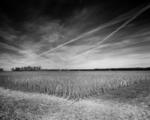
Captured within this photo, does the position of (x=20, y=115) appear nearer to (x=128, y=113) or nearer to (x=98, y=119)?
(x=98, y=119)

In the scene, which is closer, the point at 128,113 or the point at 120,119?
the point at 120,119

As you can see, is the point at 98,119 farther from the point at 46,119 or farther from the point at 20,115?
the point at 20,115

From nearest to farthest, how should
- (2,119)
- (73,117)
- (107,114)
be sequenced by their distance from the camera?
(2,119), (73,117), (107,114)

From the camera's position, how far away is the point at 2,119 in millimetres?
5164

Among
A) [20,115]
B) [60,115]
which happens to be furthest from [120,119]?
[20,115]

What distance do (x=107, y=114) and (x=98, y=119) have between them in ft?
3.25

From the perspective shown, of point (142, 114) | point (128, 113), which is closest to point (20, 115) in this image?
point (128, 113)

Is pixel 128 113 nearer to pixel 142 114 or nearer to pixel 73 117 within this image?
pixel 142 114

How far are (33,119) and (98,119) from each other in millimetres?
3859

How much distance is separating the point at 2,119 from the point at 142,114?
869 cm

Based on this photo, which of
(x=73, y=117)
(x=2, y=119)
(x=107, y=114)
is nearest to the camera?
(x=2, y=119)

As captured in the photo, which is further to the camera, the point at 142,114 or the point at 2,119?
the point at 142,114

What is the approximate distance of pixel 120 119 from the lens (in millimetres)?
5176

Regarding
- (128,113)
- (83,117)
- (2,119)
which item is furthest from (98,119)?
(2,119)
